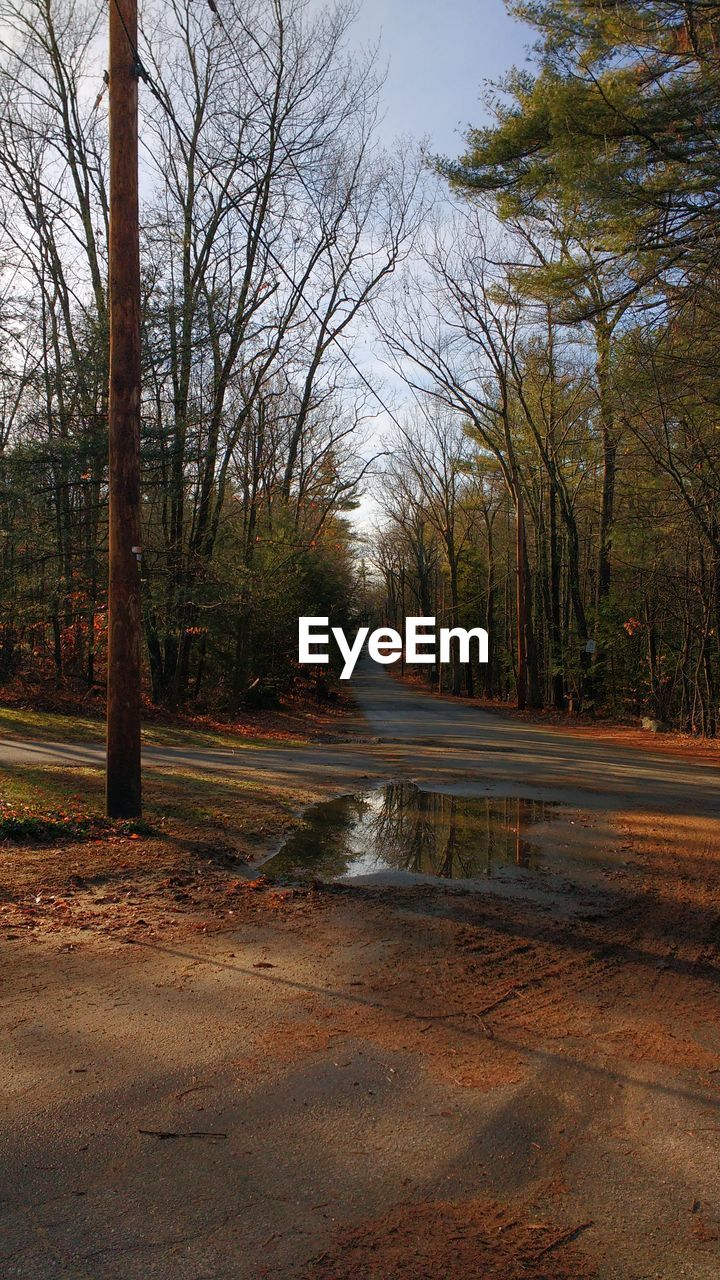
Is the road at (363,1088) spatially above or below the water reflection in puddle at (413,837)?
above

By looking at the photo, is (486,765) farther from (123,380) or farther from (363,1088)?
(363,1088)

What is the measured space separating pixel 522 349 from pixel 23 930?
30793 mm

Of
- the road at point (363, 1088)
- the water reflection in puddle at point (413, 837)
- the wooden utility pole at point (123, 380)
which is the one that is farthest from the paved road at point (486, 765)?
the road at point (363, 1088)

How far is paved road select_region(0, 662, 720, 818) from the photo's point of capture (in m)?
12.3

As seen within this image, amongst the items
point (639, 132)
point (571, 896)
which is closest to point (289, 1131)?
point (571, 896)

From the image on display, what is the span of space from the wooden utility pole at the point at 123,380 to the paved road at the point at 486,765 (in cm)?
472

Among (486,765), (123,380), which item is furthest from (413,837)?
(486,765)

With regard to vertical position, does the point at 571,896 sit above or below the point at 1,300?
below

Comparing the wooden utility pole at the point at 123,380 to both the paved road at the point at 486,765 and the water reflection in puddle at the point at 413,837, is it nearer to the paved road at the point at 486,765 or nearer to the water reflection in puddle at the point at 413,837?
the water reflection in puddle at the point at 413,837

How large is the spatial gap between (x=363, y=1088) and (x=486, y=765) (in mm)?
12030

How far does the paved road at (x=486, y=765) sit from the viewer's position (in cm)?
1234

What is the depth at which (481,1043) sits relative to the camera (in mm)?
4336

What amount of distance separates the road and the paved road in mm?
5372

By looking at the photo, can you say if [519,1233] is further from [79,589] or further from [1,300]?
[1,300]
